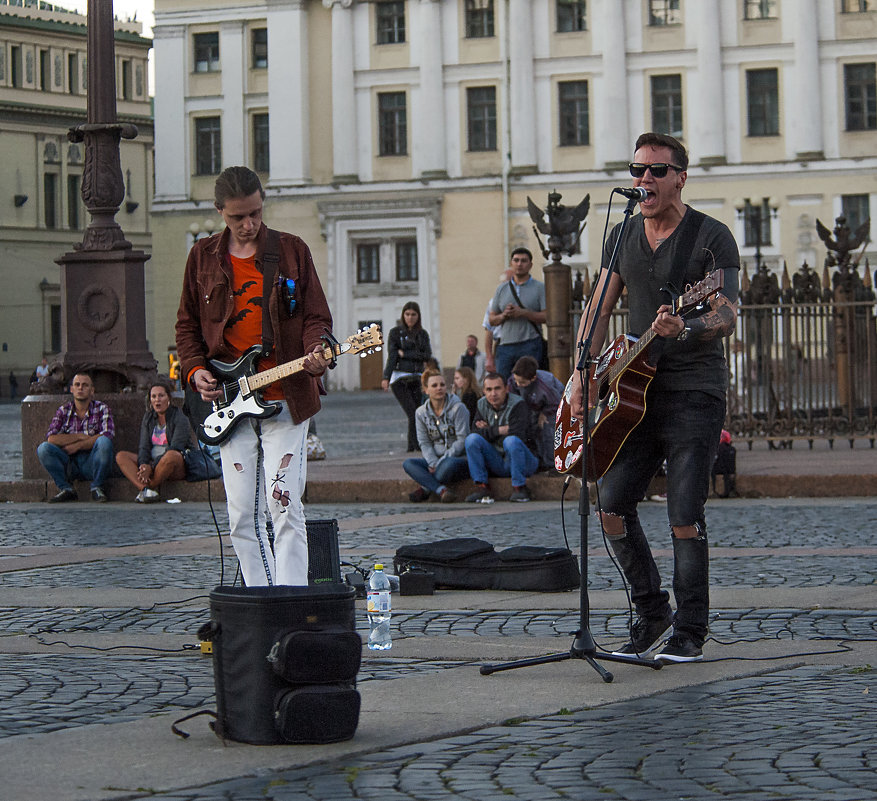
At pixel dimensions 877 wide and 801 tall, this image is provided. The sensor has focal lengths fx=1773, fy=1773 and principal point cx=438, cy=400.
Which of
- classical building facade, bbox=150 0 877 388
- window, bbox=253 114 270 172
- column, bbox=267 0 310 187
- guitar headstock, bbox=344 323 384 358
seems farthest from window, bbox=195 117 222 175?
guitar headstock, bbox=344 323 384 358

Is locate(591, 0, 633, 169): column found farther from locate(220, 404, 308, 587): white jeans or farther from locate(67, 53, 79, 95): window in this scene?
locate(220, 404, 308, 587): white jeans

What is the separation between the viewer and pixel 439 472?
15.7 metres

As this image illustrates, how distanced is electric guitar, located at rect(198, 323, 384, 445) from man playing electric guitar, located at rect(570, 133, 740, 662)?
108cm

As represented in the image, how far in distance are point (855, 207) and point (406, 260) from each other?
1511 cm

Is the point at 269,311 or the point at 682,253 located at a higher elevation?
the point at 682,253

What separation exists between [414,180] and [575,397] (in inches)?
2110

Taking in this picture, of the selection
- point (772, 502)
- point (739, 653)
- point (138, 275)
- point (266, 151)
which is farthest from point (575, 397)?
point (266, 151)

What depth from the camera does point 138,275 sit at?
55.7 ft

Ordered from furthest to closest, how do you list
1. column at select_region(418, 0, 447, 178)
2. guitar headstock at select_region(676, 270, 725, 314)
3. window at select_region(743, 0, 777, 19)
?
column at select_region(418, 0, 447, 178) → window at select_region(743, 0, 777, 19) → guitar headstock at select_region(676, 270, 725, 314)

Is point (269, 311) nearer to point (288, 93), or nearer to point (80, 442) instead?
point (80, 442)

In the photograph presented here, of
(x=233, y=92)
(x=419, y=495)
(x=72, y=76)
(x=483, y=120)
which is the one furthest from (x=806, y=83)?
(x=419, y=495)

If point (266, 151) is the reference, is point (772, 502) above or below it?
below

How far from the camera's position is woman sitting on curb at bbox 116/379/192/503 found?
1609 centimetres

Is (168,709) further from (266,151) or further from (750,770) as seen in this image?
(266,151)
